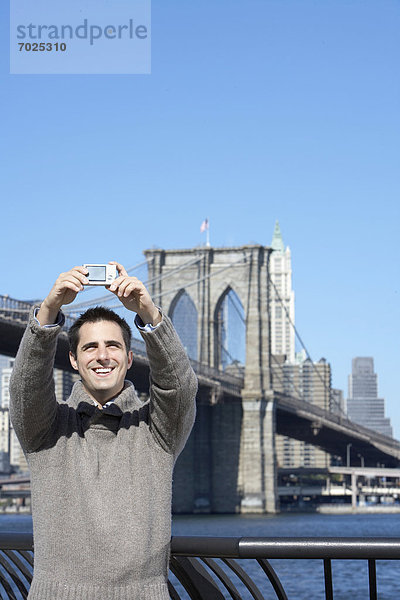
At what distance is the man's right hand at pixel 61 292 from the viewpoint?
2514mm

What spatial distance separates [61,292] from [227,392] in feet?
146

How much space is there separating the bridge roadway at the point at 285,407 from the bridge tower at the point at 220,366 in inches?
29.8

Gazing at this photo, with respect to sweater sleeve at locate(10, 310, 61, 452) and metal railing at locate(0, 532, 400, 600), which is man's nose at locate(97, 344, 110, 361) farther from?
metal railing at locate(0, 532, 400, 600)

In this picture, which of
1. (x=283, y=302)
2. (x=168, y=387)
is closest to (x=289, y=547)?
(x=168, y=387)

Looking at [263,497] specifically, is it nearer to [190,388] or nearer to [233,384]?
[233,384]

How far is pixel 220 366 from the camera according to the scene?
54750 millimetres

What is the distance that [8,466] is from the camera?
118 m

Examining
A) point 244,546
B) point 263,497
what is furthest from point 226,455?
point 244,546

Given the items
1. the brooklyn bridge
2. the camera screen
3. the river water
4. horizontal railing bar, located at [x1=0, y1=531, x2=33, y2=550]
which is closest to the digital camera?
the camera screen

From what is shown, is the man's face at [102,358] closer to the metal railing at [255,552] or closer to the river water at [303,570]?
the metal railing at [255,552]

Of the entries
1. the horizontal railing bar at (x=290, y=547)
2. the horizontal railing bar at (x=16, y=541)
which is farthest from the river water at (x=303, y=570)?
the horizontal railing bar at (x=290, y=547)

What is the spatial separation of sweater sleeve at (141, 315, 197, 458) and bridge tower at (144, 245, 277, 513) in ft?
139

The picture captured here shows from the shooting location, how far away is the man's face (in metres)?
2.63

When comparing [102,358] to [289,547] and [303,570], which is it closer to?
[289,547]
